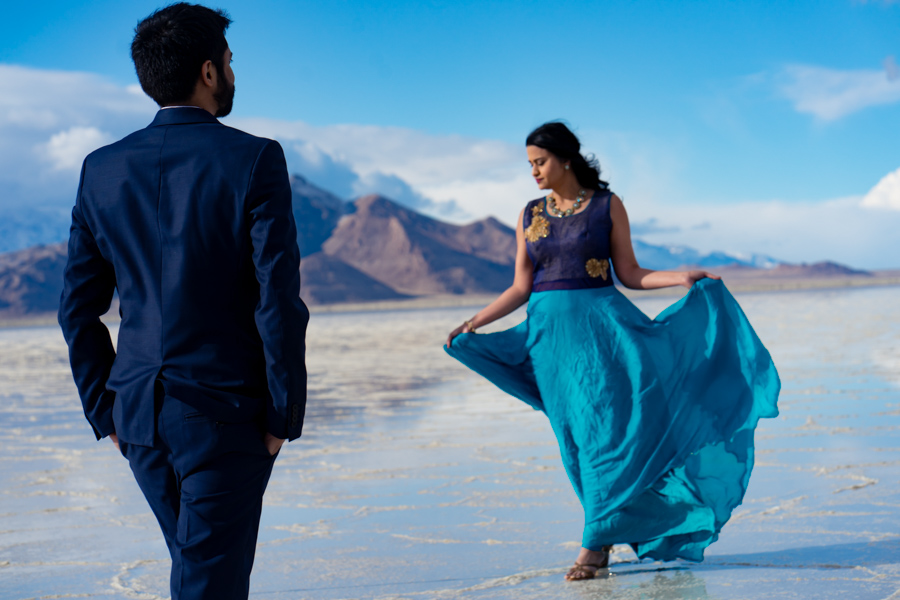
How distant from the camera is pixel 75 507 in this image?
4.27 metres

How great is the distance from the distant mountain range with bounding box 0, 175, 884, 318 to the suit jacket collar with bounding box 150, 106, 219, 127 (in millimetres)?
67707

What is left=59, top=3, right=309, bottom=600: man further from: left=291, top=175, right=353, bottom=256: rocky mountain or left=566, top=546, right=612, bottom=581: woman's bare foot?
left=291, top=175, right=353, bottom=256: rocky mountain

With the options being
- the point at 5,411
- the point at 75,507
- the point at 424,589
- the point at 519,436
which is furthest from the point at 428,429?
the point at 5,411

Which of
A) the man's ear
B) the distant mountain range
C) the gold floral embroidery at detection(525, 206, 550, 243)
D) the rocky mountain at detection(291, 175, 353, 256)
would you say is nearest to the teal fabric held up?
the gold floral embroidery at detection(525, 206, 550, 243)

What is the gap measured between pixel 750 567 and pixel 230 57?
238 centimetres

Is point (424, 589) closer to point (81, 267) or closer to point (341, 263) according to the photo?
point (81, 267)

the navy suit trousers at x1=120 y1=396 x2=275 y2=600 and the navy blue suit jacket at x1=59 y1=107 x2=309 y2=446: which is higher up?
the navy blue suit jacket at x1=59 y1=107 x2=309 y2=446

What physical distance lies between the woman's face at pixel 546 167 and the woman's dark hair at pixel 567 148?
2cm

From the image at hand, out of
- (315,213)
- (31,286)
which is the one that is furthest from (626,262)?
(315,213)

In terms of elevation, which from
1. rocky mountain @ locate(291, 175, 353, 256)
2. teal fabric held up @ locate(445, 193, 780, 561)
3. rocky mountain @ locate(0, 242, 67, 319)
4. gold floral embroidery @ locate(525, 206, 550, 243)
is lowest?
rocky mountain @ locate(0, 242, 67, 319)

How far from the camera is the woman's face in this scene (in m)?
3.28

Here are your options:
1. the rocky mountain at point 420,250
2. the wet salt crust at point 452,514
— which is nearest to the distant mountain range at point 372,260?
the rocky mountain at point 420,250

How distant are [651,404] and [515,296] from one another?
687 millimetres

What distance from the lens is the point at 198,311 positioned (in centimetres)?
154
